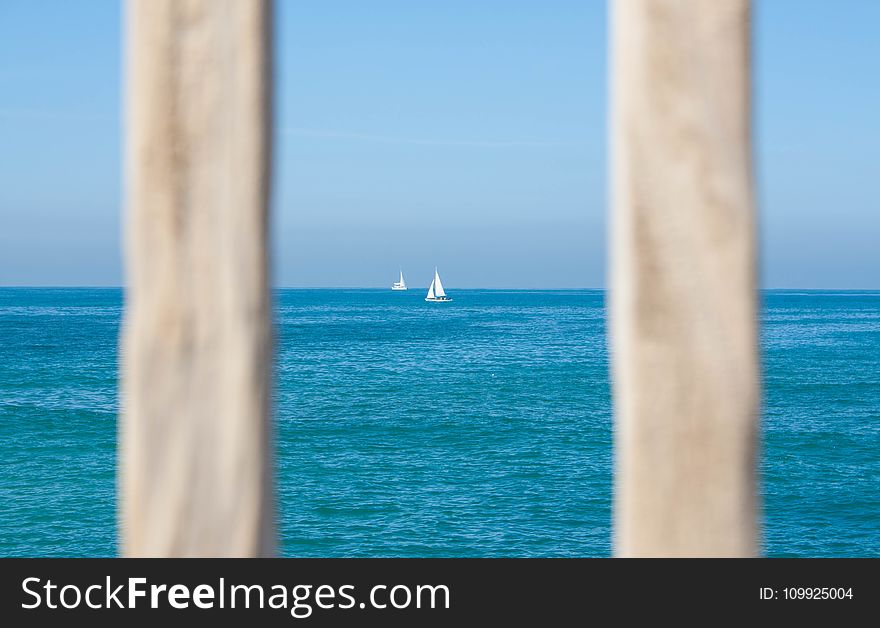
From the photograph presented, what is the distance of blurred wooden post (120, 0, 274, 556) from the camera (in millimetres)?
1099

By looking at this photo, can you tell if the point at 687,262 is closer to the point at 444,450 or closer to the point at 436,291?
the point at 444,450

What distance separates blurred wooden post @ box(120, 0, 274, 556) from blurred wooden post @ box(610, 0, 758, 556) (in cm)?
49

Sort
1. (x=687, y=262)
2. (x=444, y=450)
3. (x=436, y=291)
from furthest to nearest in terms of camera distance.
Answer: (x=436, y=291) → (x=444, y=450) → (x=687, y=262)

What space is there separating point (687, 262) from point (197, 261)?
64 cm

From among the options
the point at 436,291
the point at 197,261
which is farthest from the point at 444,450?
the point at 436,291

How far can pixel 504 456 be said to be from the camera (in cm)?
3528

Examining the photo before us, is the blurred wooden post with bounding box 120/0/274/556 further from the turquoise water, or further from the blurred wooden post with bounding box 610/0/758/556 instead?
the turquoise water

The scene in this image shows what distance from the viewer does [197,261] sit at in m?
1.11

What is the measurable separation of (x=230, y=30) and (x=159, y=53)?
0.10 metres

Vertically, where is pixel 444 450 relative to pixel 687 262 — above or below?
below
